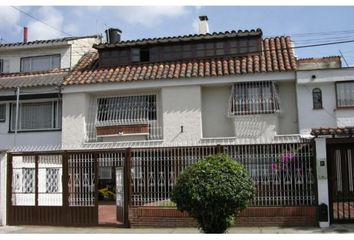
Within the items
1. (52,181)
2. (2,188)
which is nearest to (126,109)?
(52,181)

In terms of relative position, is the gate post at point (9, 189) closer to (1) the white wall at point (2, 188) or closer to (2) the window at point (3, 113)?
(1) the white wall at point (2, 188)

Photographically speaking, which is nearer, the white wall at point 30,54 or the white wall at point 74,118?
the white wall at point 74,118

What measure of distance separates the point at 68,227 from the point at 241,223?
4.97 meters

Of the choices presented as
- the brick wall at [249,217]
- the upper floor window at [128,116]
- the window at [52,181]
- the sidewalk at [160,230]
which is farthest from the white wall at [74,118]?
the brick wall at [249,217]

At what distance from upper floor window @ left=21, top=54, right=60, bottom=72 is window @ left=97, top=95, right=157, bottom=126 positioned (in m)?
4.41

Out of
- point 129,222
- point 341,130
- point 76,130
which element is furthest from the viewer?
point 76,130

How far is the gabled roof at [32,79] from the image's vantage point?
2120 cm

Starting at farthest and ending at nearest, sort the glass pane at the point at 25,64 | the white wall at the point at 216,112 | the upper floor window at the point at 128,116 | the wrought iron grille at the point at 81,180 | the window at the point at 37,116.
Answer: the glass pane at the point at 25,64 → the window at the point at 37,116 → the upper floor window at the point at 128,116 → the white wall at the point at 216,112 → the wrought iron grille at the point at 81,180

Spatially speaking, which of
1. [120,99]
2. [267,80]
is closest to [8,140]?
[120,99]

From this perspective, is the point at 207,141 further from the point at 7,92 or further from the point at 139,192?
the point at 7,92

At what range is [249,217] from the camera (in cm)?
1380

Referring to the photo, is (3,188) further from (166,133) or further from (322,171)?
(322,171)

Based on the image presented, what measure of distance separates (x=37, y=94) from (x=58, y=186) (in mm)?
7013

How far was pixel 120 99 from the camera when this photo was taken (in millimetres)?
20453
